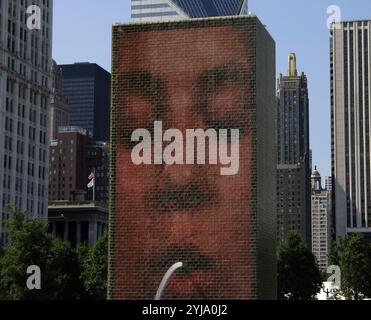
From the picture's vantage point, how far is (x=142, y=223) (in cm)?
4638

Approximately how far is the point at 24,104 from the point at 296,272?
80751 millimetres

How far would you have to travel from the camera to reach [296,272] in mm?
93188

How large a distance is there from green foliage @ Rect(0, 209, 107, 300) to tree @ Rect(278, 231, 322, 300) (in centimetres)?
2084

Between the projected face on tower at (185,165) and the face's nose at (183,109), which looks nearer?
the projected face on tower at (185,165)

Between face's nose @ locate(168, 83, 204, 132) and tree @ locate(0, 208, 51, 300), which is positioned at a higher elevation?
face's nose @ locate(168, 83, 204, 132)

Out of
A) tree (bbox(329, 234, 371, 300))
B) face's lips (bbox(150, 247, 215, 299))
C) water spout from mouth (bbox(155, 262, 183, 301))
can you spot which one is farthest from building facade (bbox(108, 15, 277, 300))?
tree (bbox(329, 234, 371, 300))

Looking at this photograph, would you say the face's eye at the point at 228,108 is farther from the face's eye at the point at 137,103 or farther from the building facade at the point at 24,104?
the building facade at the point at 24,104

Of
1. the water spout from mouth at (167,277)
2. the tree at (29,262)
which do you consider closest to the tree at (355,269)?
the tree at (29,262)

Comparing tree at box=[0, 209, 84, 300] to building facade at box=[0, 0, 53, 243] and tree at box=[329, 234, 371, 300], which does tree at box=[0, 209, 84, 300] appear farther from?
building facade at box=[0, 0, 53, 243]

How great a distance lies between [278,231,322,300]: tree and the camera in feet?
302

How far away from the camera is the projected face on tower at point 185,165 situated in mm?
45312

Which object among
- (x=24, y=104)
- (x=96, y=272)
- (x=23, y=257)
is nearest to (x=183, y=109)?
(x=23, y=257)
